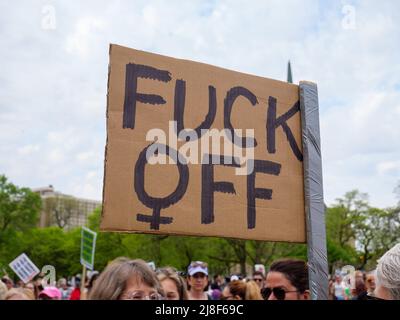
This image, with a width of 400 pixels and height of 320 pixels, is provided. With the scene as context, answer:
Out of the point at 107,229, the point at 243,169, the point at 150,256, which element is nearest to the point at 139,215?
the point at 107,229

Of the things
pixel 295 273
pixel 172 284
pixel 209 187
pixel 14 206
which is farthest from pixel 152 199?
pixel 14 206

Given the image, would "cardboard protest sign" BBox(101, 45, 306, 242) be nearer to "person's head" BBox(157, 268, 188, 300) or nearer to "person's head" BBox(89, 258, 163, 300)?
"person's head" BBox(89, 258, 163, 300)

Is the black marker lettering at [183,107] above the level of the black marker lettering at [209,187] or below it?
above

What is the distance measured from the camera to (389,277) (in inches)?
79.6

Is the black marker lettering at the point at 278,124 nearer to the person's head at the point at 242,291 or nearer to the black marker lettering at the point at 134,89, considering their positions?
the black marker lettering at the point at 134,89

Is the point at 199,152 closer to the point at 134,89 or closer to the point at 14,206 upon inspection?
the point at 134,89

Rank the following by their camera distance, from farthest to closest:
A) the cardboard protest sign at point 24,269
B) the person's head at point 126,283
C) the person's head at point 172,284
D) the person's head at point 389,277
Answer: the cardboard protest sign at point 24,269 → the person's head at point 172,284 → the person's head at point 126,283 → the person's head at point 389,277

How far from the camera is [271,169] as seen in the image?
2.99 metres

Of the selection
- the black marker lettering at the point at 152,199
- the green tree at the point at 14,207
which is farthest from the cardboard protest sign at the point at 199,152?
the green tree at the point at 14,207

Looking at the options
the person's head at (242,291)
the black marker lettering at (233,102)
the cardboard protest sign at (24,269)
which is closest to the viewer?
the black marker lettering at (233,102)

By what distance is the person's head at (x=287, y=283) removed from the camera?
10.2 feet

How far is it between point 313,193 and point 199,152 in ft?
2.30

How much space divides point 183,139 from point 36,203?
140ft

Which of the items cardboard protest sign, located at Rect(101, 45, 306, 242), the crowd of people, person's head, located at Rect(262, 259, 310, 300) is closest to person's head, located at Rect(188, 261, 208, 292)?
the crowd of people
